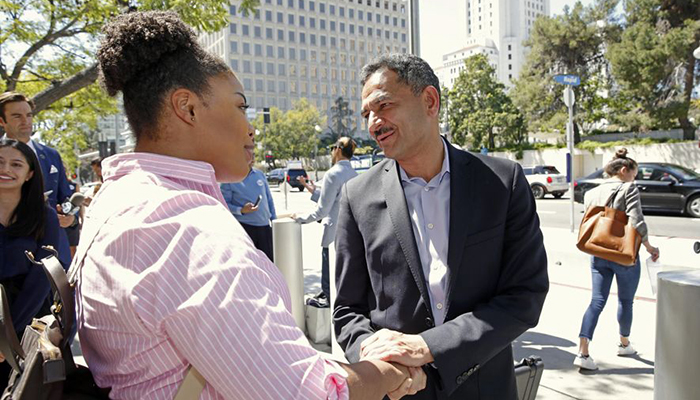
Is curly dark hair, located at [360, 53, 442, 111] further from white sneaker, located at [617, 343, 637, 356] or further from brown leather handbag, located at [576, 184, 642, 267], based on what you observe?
white sneaker, located at [617, 343, 637, 356]

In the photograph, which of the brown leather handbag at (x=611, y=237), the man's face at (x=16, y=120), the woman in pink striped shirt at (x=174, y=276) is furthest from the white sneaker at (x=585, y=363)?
the man's face at (x=16, y=120)

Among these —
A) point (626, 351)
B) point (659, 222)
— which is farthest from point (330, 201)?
point (659, 222)

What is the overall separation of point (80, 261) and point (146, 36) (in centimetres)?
55

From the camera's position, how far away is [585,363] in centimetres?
454

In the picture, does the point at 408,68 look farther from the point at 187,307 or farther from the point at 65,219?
the point at 65,219

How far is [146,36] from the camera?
49.5 inches

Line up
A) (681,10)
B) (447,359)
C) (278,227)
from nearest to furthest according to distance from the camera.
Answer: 1. (447,359)
2. (278,227)
3. (681,10)

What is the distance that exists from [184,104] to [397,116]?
1.09m

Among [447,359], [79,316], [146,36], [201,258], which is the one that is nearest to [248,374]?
[201,258]

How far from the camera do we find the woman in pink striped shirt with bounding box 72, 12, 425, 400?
3.11 ft

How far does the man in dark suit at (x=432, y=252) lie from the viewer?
72.3 inches

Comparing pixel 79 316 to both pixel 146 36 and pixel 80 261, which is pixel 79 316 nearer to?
pixel 80 261

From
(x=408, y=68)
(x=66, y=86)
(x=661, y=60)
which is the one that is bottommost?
(x=408, y=68)

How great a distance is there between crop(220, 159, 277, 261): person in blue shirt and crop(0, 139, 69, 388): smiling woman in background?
2415 mm
